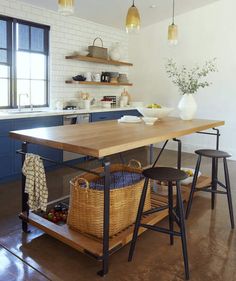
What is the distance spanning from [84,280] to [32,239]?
73cm

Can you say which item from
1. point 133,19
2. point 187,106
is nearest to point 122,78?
point 187,106

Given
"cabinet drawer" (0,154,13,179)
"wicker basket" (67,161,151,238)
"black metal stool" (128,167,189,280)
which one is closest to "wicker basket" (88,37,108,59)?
"cabinet drawer" (0,154,13,179)

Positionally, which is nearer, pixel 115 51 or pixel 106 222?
pixel 106 222

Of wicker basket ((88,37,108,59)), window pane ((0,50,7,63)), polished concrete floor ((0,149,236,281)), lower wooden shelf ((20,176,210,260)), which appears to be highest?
wicker basket ((88,37,108,59))

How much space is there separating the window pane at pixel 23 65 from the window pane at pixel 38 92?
0.19m

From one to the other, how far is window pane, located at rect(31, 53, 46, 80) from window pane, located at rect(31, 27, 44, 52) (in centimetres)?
11

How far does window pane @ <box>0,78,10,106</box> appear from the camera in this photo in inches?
181

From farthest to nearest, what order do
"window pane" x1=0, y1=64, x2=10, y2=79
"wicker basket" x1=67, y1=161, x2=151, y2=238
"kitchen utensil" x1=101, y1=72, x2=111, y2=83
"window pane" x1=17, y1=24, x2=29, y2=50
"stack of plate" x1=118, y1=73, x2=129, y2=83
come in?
"stack of plate" x1=118, y1=73, x2=129, y2=83 → "kitchen utensil" x1=101, y1=72, x2=111, y2=83 → "window pane" x1=17, y1=24, x2=29, y2=50 → "window pane" x1=0, y1=64, x2=10, y2=79 → "wicker basket" x1=67, y1=161, x2=151, y2=238

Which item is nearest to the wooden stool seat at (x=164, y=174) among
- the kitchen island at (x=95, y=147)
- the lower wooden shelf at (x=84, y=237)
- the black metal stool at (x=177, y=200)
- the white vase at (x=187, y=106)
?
the black metal stool at (x=177, y=200)

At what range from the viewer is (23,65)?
4848mm

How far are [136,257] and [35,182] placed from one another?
971 mm

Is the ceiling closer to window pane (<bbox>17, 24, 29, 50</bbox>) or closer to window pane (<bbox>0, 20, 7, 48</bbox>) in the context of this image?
window pane (<bbox>17, 24, 29, 50</bbox>)

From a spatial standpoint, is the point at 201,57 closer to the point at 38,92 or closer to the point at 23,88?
the point at 38,92

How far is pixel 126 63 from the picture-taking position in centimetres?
657
